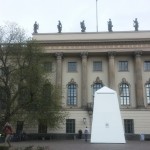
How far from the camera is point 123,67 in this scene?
A: 49250 mm

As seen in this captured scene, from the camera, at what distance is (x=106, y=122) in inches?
858

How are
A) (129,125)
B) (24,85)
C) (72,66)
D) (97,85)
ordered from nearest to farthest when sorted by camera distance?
(24,85) → (129,125) → (97,85) → (72,66)

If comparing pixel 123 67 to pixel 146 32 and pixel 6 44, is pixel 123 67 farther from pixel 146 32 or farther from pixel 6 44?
pixel 6 44

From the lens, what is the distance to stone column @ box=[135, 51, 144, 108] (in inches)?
1812

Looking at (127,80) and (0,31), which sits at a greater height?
(0,31)

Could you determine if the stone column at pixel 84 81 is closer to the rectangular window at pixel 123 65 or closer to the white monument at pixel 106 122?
the rectangular window at pixel 123 65

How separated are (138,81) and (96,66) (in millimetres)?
6902

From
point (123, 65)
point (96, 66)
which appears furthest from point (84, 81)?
point (123, 65)

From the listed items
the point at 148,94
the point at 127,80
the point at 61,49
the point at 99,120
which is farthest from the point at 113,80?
the point at 99,120

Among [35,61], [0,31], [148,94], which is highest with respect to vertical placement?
[0,31]

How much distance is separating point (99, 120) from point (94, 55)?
94.2 ft

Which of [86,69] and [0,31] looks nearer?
[0,31]

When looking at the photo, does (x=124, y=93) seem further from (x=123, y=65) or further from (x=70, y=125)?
(x=70, y=125)

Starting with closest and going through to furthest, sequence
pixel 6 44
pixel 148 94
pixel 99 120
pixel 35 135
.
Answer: pixel 99 120, pixel 6 44, pixel 35 135, pixel 148 94
